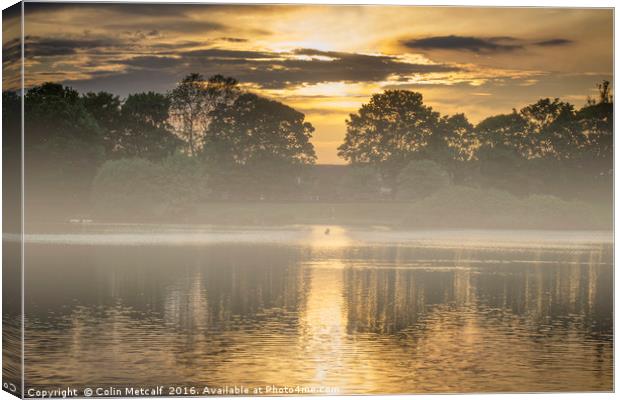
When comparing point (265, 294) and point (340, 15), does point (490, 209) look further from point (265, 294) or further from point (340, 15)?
point (340, 15)

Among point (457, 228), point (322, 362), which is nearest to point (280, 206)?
point (457, 228)

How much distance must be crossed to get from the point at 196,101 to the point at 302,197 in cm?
276

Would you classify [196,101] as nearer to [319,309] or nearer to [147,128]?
[147,128]

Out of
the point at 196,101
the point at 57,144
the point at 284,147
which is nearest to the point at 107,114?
the point at 196,101

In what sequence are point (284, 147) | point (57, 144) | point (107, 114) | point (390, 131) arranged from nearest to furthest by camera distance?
point (57, 144)
point (107, 114)
point (284, 147)
point (390, 131)

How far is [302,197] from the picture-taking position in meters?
21.1

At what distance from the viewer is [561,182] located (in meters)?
22.2

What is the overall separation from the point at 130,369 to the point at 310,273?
235 inches

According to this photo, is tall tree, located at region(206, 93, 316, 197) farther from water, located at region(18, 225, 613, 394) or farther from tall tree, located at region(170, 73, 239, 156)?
water, located at region(18, 225, 613, 394)

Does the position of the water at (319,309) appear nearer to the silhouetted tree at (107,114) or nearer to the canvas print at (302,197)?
the canvas print at (302,197)

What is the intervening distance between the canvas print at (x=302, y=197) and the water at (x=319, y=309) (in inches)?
2.1

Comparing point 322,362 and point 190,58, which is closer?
point 322,362

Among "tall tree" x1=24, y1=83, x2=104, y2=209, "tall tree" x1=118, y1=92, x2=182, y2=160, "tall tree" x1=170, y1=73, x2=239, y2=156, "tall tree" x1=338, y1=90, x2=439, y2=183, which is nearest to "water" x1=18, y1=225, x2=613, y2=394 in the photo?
"tall tree" x1=24, y1=83, x2=104, y2=209

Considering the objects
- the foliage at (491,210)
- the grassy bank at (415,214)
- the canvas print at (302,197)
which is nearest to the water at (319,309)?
the canvas print at (302,197)
